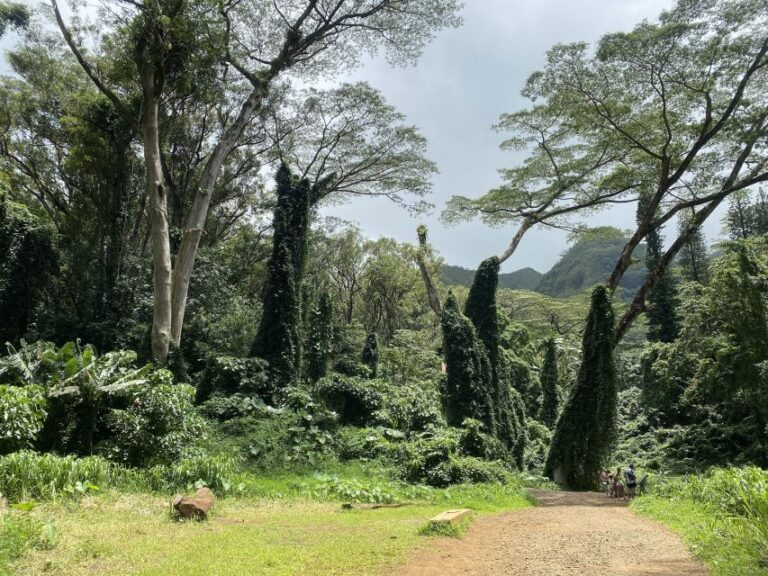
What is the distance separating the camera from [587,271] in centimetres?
7456

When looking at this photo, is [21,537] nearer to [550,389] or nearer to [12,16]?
[12,16]

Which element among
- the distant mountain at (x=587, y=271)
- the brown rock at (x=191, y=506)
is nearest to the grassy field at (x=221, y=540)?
the brown rock at (x=191, y=506)

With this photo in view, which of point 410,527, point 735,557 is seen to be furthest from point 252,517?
point 735,557

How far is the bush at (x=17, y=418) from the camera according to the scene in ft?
23.8

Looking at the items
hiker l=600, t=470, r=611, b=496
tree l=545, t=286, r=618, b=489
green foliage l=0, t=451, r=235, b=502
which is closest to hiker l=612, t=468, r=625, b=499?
hiker l=600, t=470, r=611, b=496

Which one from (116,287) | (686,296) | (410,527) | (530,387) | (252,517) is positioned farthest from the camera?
(530,387)

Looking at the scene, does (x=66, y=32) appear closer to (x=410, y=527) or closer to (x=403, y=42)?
(x=403, y=42)

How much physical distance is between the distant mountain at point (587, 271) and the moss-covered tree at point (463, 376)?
5411 cm

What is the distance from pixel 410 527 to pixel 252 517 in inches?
85.0

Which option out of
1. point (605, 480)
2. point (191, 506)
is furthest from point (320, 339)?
point (191, 506)

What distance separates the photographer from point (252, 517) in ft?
23.1

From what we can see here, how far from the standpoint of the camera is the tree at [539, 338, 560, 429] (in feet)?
82.9

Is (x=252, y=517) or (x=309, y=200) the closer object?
(x=252, y=517)

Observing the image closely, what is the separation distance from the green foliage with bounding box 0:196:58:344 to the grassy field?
14.0m
